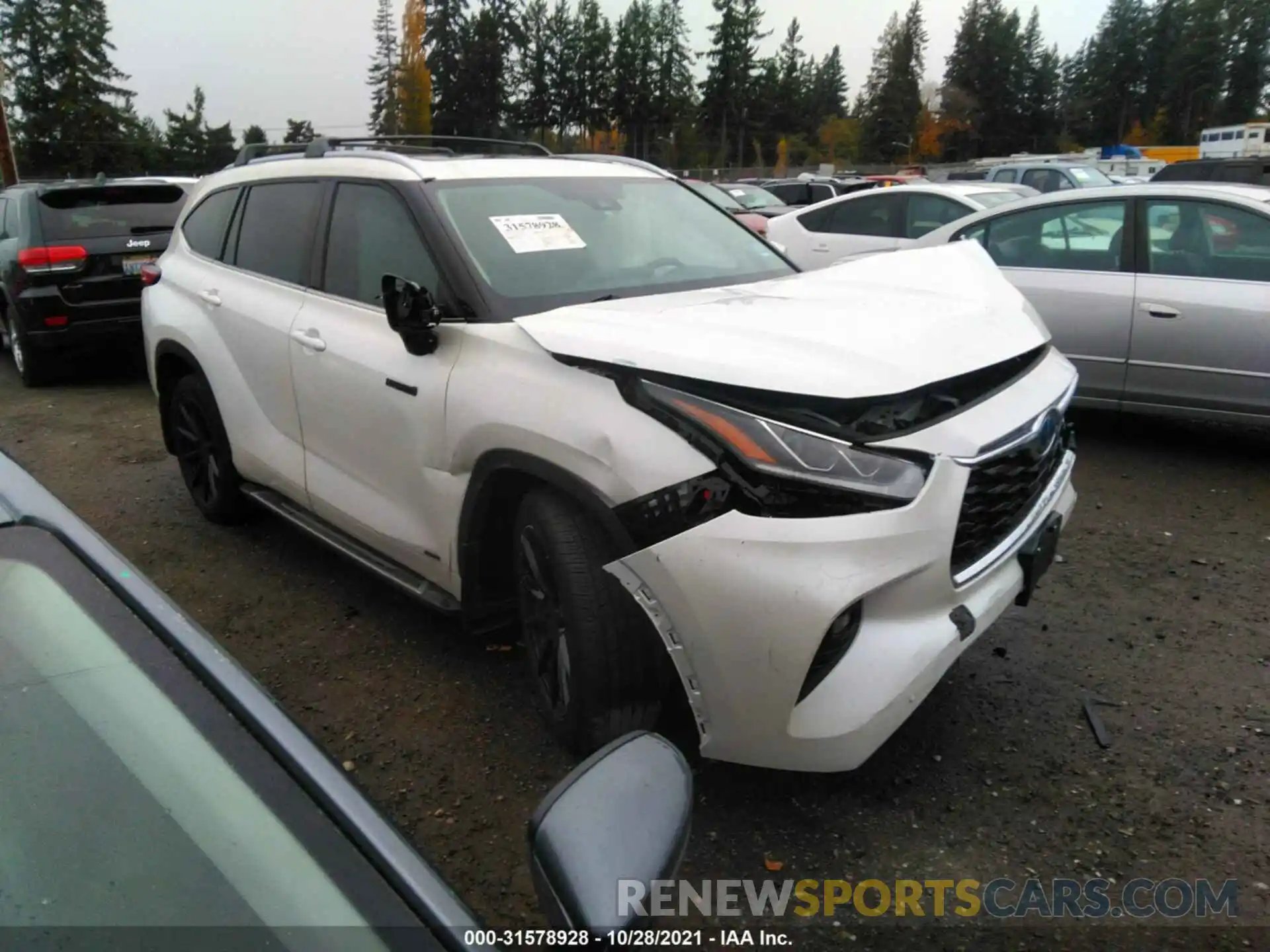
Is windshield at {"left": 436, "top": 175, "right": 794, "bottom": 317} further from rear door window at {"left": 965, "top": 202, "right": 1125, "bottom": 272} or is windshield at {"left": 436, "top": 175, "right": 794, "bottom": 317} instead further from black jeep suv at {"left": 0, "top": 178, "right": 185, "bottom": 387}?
black jeep suv at {"left": 0, "top": 178, "right": 185, "bottom": 387}

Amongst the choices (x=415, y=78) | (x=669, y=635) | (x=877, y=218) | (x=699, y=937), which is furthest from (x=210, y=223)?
(x=415, y=78)

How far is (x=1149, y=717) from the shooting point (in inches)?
121

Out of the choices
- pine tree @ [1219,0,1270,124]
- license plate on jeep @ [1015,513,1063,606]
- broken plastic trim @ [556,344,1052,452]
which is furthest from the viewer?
pine tree @ [1219,0,1270,124]

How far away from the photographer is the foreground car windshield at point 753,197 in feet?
65.2

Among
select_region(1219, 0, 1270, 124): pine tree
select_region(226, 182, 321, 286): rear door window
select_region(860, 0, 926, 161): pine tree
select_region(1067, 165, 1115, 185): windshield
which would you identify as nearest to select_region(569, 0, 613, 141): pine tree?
select_region(860, 0, 926, 161): pine tree

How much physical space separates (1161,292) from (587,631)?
4.45 metres

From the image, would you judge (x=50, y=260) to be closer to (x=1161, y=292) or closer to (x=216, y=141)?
(x=1161, y=292)

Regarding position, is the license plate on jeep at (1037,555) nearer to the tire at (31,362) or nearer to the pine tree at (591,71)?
the tire at (31,362)

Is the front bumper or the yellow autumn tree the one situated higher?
the yellow autumn tree

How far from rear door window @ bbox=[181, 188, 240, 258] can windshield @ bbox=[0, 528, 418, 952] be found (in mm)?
3538

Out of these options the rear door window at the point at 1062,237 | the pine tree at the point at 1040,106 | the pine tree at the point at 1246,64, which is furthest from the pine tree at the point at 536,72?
the rear door window at the point at 1062,237

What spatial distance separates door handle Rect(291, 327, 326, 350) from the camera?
3.52 metres

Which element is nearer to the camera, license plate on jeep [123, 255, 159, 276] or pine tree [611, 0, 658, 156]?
license plate on jeep [123, 255, 159, 276]

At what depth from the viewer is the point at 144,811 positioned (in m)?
1.16
